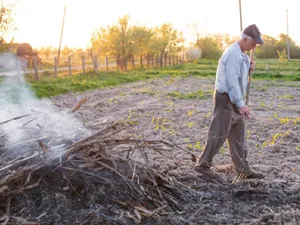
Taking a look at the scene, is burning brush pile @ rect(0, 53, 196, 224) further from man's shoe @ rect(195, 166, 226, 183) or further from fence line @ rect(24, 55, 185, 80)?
fence line @ rect(24, 55, 185, 80)

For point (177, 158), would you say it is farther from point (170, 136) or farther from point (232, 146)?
point (170, 136)

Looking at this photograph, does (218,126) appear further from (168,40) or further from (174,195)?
(168,40)

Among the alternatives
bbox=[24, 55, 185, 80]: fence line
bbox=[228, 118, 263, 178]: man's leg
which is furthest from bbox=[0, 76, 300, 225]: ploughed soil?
bbox=[24, 55, 185, 80]: fence line

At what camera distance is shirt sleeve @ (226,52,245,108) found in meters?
5.25

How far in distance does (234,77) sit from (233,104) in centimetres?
38

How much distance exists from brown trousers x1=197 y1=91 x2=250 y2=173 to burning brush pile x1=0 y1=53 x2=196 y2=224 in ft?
2.74

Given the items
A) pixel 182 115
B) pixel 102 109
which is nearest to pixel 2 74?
pixel 102 109

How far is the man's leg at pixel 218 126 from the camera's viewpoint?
545 cm

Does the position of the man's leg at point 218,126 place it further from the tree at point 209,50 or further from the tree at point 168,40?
the tree at point 209,50

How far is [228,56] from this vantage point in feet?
17.4

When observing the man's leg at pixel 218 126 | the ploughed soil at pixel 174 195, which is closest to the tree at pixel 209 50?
the ploughed soil at pixel 174 195

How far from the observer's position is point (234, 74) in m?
5.27

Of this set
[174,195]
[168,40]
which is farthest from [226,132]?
[168,40]

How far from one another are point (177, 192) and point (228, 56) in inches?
68.5
